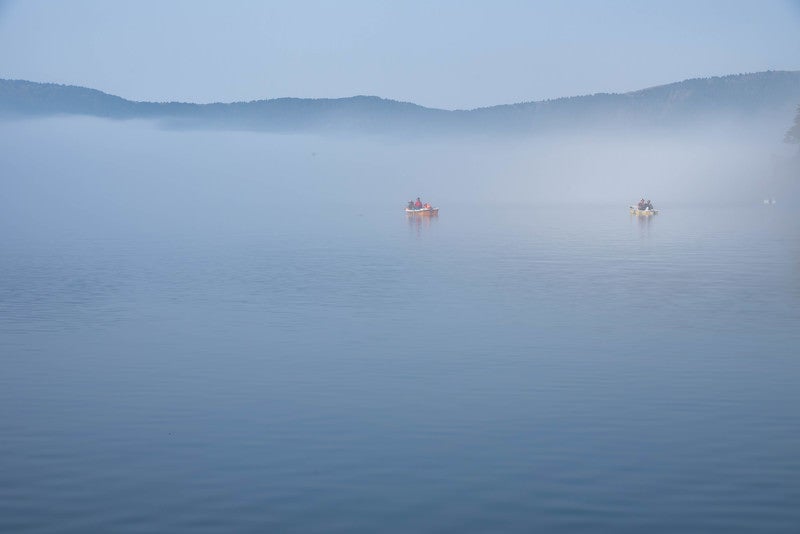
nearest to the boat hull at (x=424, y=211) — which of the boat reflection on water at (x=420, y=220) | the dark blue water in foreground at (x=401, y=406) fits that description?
the boat reflection on water at (x=420, y=220)

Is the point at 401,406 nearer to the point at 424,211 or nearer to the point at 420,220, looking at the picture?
the point at 420,220

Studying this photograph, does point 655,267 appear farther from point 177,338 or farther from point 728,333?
point 177,338

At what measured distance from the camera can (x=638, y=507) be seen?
60.7 ft

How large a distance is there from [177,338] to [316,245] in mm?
63292

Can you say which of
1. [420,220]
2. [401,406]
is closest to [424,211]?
[420,220]

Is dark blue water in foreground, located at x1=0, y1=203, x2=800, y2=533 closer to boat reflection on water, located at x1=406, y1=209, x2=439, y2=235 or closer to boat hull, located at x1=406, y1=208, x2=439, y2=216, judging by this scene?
boat reflection on water, located at x1=406, y1=209, x2=439, y2=235

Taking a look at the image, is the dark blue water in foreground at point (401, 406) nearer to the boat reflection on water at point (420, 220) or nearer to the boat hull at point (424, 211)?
the boat reflection on water at point (420, 220)

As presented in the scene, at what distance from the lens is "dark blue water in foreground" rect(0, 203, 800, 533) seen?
1861 cm

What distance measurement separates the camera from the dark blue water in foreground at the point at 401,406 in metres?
18.6

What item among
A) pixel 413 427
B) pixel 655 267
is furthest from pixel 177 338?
pixel 655 267

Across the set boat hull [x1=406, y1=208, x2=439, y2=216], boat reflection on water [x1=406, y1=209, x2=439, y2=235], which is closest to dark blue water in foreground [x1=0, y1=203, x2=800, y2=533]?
boat reflection on water [x1=406, y1=209, x2=439, y2=235]

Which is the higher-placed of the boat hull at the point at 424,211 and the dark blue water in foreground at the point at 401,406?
the dark blue water in foreground at the point at 401,406

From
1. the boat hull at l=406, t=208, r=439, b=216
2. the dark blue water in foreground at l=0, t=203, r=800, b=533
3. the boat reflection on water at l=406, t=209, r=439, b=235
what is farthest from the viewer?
the boat hull at l=406, t=208, r=439, b=216

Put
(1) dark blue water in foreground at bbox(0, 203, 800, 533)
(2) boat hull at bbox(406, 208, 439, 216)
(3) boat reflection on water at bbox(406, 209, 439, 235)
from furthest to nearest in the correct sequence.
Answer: (2) boat hull at bbox(406, 208, 439, 216)
(3) boat reflection on water at bbox(406, 209, 439, 235)
(1) dark blue water in foreground at bbox(0, 203, 800, 533)
